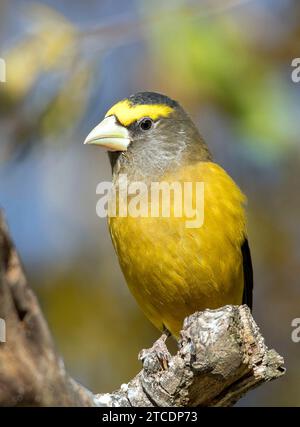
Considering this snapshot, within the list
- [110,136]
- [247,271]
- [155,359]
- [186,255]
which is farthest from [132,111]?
[155,359]

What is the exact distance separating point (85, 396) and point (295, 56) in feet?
12.6

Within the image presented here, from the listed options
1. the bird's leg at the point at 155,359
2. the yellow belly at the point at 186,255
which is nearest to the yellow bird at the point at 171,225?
the yellow belly at the point at 186,255

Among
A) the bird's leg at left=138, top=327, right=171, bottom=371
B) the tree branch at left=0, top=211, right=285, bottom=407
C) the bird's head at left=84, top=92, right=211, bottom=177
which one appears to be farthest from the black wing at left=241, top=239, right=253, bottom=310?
the tree branch at left=0, top=211, right=285, bottom=407

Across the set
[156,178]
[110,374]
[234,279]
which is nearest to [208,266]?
[234,279]

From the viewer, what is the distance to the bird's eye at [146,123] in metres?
6.25

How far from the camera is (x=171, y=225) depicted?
18.2 ft

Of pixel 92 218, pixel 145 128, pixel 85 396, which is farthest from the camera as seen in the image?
pixel 92 218

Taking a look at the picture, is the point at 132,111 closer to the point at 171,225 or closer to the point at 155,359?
the point at 171,225

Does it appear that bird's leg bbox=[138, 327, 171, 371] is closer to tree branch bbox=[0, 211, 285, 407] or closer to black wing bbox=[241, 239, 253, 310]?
tree branch bbox=[0, 211, 285, 407]

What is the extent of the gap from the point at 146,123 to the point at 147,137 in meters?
0.12

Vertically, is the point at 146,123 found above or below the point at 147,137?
above

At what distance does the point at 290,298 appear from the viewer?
7.96 m

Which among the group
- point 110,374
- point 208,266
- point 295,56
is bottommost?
point 110,374
